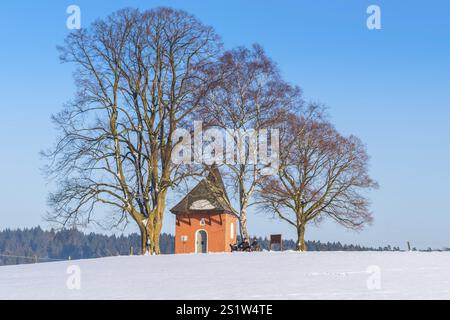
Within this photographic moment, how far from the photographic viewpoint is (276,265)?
2628cm

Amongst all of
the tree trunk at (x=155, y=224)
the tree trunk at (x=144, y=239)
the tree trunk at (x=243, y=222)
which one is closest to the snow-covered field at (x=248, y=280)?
the tree trunk at (x=144, y=239)

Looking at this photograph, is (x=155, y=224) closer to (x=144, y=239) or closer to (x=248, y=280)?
(x=144, y=239)

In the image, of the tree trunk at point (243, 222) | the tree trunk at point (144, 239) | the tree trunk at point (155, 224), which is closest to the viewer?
the tree trunk at point (144, 239)

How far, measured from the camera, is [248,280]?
2017cm

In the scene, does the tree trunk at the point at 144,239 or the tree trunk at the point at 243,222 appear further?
the tree trunk at the point at 243,222

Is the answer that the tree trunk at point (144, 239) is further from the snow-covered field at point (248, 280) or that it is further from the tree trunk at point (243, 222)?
the snow-covered field at point (248, 280)

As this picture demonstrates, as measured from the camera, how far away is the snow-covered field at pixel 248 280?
1670 cm

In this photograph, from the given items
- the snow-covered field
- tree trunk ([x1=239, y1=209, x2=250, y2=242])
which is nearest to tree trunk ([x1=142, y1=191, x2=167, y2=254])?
tree trunk ([x1=239, y1=209, x2=250, y2=242])

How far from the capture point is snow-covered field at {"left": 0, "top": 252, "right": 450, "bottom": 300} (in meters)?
16.7

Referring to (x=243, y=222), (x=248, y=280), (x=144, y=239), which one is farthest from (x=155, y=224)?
(x=248, y=280)

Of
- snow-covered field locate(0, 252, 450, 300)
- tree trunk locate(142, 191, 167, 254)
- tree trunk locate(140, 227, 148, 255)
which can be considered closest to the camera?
snow-covered field locate(0, 252, 450, 300)

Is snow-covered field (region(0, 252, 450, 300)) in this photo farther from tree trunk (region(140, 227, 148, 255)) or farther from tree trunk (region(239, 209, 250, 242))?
tree trunk (region(239, 209, 250, 242))
